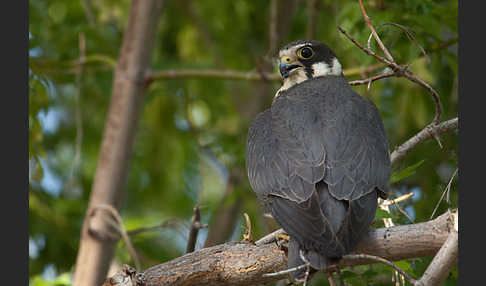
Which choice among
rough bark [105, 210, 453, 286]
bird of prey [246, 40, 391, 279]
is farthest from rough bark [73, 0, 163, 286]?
rough bark [105, 210, 453, 286]

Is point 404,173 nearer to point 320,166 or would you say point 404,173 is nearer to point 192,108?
point 320,166

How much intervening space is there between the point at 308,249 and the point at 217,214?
370 cm

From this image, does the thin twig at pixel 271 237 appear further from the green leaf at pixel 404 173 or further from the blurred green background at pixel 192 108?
the green leaf at pixel 404 173

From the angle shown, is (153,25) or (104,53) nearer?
(153,25)

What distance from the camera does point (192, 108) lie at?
6.54m

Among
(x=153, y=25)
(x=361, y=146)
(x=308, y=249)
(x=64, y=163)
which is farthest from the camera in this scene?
(x=64, y=163)

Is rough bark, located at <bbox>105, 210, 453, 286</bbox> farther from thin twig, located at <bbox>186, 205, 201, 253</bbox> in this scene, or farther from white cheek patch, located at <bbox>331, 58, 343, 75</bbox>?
white cheek patch, located at <bbox>331, 58, 343, 75</bbox>

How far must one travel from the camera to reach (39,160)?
193 inches

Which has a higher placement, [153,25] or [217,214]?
[153,25]

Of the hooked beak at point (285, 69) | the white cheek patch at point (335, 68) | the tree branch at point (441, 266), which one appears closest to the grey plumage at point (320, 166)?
the hooked beak at point (285, 69)

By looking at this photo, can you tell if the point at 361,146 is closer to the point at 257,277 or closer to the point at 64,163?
the point at 257,277

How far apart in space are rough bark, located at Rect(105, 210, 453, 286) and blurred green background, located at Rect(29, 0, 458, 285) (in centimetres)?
38

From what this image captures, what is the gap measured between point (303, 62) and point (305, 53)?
62mm

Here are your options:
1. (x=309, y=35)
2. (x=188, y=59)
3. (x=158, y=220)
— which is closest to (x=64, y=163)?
(x=188, y=59)
